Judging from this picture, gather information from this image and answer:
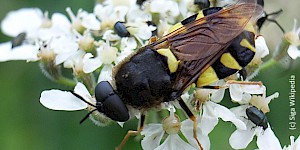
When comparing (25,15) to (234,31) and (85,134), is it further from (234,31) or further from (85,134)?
(234,31)

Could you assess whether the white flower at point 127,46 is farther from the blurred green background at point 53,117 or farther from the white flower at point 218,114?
the blurred green background at point 53,117

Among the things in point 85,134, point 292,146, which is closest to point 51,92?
point 292,146

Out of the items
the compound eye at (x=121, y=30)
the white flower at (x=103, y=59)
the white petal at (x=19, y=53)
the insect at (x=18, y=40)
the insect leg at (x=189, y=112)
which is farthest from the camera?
the insect at (x=18, y=40)

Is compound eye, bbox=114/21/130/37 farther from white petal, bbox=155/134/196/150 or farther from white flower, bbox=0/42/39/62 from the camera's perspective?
white petal, bbox=155/134/196/150

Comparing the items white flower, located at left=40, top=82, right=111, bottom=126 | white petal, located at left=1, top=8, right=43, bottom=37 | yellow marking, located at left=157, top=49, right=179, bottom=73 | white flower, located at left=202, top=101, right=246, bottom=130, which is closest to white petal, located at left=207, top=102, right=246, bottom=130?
white flower, located at left=202, top=101, right=246, bottom=130

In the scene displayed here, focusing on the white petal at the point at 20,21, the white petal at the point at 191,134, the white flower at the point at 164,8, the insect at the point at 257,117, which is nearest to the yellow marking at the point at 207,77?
the white petal at the point at 191,134

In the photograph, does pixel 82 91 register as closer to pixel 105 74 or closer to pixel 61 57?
pixel 105 74

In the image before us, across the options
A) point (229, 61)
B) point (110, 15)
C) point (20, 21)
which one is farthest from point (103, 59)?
point (20, 21)
